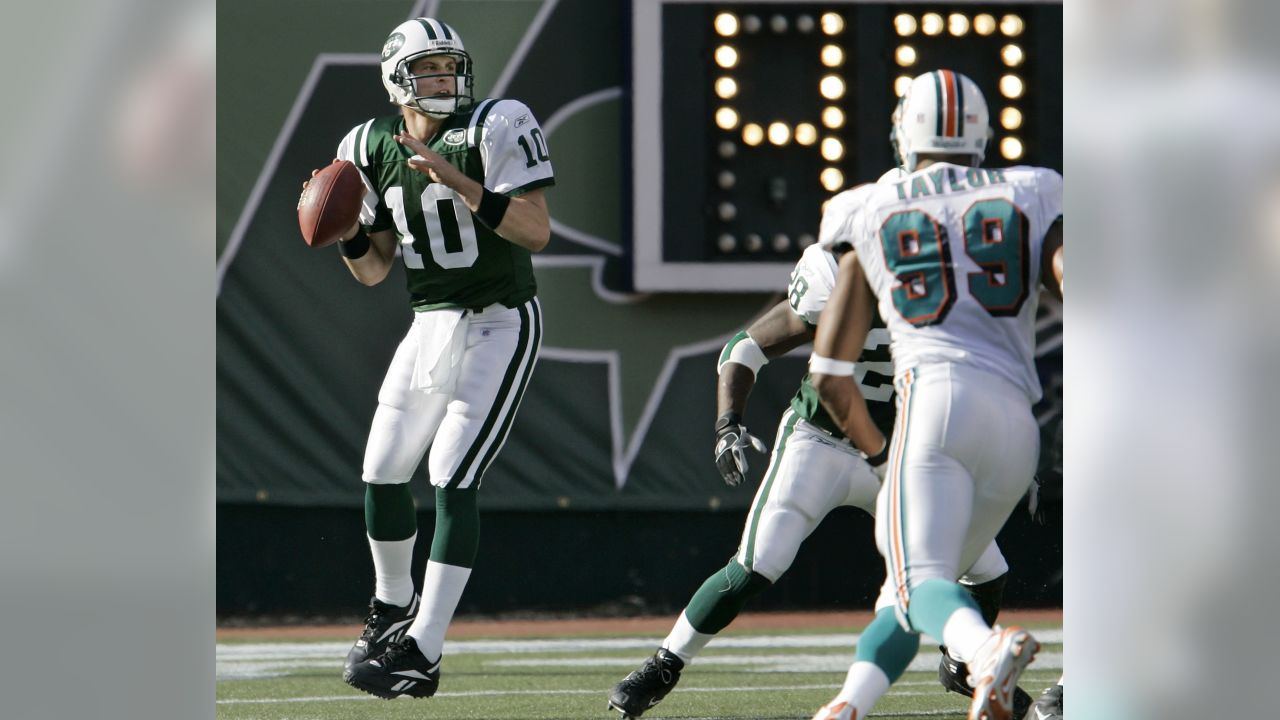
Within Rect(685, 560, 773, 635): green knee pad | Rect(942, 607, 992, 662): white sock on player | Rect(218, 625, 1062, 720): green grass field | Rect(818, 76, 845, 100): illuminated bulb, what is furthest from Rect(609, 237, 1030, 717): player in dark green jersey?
Rect(818, 76, 845, 100): illuminated bulb

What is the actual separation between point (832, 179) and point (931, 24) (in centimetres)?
86

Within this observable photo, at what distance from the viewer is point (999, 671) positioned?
301 centimetres

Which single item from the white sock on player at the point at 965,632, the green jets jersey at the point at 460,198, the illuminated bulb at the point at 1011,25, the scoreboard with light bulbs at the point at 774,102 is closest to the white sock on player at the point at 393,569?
the green jets jersey at the point at 460,198

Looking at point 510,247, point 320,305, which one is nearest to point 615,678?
point 510,247

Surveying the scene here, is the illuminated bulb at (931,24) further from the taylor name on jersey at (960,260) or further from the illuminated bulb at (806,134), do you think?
the taylor name on jersey at (960,260)

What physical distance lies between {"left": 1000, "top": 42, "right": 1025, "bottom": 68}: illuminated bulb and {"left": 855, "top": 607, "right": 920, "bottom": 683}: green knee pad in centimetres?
506

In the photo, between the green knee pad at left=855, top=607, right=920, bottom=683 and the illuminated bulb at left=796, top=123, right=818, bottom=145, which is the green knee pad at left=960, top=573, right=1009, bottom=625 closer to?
the green knee pad at left=855, top=607, right=920, bottom=683

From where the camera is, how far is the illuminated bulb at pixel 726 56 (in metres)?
8.05

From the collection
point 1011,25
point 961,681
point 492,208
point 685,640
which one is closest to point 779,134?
point 1011,25

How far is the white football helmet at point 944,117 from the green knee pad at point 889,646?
0.98 metres

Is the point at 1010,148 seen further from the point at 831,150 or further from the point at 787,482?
the point at 787,482

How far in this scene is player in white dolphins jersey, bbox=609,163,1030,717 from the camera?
4.51 metres
